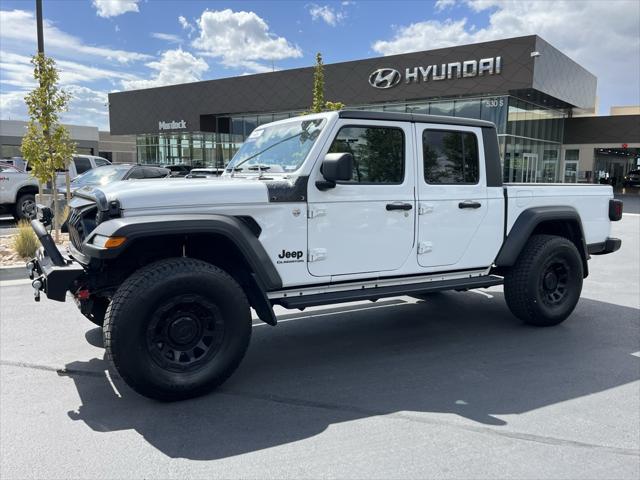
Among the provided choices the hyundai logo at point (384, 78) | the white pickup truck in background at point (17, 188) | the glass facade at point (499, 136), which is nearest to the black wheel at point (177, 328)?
the white pickup truck in background at point (17, 188)

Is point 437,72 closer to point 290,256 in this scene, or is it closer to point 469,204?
point 469,204

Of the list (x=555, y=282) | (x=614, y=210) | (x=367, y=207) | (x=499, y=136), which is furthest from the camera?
(x=499, y=136)

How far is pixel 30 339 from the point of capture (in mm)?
4934

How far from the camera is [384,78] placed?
27.3 metres

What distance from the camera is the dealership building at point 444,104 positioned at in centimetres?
2420

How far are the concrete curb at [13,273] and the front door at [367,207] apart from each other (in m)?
5.61

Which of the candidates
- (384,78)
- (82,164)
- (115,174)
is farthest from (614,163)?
(115,174)

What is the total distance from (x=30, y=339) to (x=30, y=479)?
2548mm

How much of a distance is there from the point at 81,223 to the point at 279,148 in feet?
5.66

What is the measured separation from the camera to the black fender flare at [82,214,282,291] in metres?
3.35

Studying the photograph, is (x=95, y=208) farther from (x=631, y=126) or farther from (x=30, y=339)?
(x=631, y=126)

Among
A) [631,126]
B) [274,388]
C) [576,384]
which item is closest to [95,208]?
[274,388]

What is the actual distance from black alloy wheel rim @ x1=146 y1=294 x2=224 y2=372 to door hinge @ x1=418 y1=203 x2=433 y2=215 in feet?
6.52

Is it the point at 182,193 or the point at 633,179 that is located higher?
the point at 633,179
